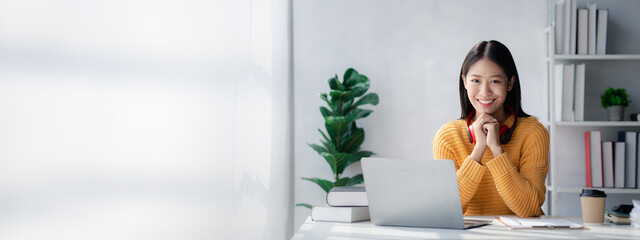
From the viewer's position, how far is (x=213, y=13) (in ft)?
4.78

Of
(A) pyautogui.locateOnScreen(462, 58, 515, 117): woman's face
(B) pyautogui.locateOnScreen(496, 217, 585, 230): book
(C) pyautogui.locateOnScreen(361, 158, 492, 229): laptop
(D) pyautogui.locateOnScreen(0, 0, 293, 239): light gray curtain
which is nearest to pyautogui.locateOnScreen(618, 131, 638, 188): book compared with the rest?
(A) pyautogui.locateOnScreen(462, 58, 515, 117): woman's face

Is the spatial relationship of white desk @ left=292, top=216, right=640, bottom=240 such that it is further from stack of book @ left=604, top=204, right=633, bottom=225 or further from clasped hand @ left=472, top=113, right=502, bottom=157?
clasped hand @ left=472, top=113, right=502, bottom=157

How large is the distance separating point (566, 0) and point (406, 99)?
3.52ft

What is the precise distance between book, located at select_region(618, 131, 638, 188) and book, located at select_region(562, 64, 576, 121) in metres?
0.36

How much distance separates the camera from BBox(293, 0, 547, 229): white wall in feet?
11.3

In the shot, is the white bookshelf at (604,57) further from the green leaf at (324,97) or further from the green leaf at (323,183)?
the green leaf at (323,183)

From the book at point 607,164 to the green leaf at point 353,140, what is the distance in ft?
4.57

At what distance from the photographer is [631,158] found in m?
3.15

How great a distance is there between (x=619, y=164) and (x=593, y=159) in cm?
14

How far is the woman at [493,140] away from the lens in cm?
181

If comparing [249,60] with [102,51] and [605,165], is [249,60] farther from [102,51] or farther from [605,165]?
[605,165]

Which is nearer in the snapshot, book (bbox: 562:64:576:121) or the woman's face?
the woman's face

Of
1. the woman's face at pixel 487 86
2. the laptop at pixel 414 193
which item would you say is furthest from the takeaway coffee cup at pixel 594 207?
the woman's face at pixel 487 86

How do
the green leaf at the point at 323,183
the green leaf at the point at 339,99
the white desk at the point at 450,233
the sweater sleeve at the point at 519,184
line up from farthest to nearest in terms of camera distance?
the green leaf at the point at 323,183
the green leaf at the point at 339,99
the sweater sleeve at the point at 519,184
the white desk at the point at 450,233
